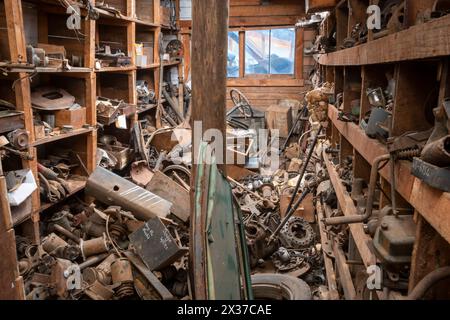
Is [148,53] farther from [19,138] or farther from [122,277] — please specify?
[122,277]

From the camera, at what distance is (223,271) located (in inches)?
72.4

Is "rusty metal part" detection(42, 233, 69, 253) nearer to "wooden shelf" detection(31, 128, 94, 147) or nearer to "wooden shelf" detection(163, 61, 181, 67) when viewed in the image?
"wooden shelf" detection(31, 128, 94, 147)

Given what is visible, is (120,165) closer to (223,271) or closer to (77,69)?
(77,69)

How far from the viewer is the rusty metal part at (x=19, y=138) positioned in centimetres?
310

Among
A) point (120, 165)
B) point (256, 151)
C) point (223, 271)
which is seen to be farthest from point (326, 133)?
point (223, 271)

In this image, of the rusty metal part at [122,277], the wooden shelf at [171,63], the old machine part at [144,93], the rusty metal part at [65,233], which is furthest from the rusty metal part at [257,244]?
the wooden shelf at [171,63]

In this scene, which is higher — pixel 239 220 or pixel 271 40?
pixel 271 40

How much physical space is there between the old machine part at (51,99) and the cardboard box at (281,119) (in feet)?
13.1

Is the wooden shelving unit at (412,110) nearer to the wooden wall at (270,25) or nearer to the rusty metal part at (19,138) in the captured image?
the rusty metal part at (19,138)

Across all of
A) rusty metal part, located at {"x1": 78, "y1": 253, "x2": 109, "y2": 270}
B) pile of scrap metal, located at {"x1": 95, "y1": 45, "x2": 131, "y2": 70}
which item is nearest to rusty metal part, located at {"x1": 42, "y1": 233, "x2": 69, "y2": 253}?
rusty metal part, located at {"x1": 78, "y1": 253, "x2": 109, "y2": 270}

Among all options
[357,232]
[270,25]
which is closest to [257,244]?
[357,232]

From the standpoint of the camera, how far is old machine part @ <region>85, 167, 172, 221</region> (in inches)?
152

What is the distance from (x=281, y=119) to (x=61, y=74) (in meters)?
4.10

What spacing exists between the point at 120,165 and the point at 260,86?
4.01m
